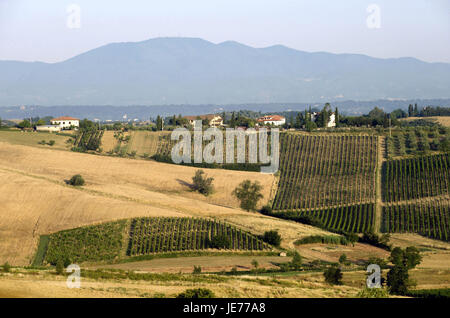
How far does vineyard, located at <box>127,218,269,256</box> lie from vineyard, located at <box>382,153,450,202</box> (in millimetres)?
25925

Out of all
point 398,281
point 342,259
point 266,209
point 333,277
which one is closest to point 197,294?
point 333,277

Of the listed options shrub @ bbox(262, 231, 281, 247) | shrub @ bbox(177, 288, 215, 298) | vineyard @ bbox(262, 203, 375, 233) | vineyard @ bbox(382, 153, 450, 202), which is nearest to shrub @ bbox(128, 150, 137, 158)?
vineyard @ bbox(262, 203, 375, 233)

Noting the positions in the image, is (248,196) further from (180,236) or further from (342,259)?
(342,259)

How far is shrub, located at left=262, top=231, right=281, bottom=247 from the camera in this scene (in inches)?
2262

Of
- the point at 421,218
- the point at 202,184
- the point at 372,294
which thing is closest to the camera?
the point at 372,294

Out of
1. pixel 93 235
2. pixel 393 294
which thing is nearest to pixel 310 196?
pixel 93 235

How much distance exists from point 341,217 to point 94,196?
30.1 meters

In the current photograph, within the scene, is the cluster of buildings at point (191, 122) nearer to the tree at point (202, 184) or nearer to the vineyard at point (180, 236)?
the tree at point (202, 184)

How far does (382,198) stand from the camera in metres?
76.7
